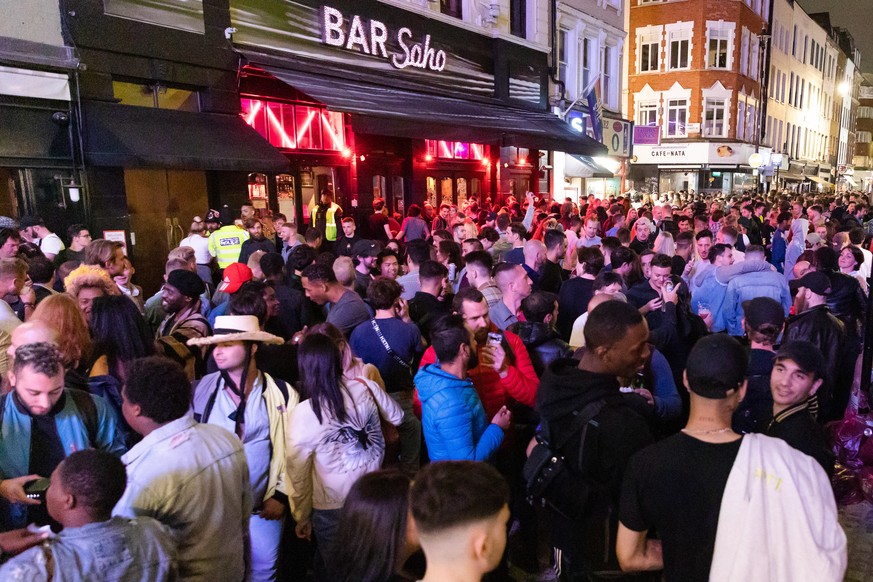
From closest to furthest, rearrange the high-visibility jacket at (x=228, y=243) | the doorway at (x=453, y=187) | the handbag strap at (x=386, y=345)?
the handbag strap at (x=386, y=345) → the high-visibility jacket at (x=228, y=243) → the doorway at (x=453, y=187)

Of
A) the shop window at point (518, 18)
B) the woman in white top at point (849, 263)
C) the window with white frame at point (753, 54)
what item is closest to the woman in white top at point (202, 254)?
the woman in white top at point (849, 263)

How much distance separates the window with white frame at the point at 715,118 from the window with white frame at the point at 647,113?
2.67 m

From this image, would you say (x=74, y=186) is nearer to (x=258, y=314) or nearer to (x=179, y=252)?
(x=179, y=252)

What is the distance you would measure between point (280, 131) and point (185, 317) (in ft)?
28.6

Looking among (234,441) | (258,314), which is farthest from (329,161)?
(234,441)

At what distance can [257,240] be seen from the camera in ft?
26.1

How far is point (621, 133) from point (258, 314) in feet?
77.0

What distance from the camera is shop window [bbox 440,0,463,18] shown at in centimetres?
1620

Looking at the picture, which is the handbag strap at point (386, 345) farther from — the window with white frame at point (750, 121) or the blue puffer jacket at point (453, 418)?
the window with white frame at point (750, 121)

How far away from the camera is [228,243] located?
25.9ft

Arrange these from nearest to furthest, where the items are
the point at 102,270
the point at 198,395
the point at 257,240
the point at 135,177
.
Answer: the point at 198,395, the point at 102,270, the point at 257,240, the point at 135,177

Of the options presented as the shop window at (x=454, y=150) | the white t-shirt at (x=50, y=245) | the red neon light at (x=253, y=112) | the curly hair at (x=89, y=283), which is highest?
the red neon light at (x=253, y=112)

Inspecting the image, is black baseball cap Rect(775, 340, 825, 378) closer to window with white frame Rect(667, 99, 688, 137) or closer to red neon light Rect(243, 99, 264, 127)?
red neon light Rect(243, 99, 264, 127)

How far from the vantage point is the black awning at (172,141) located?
8.85 meters
